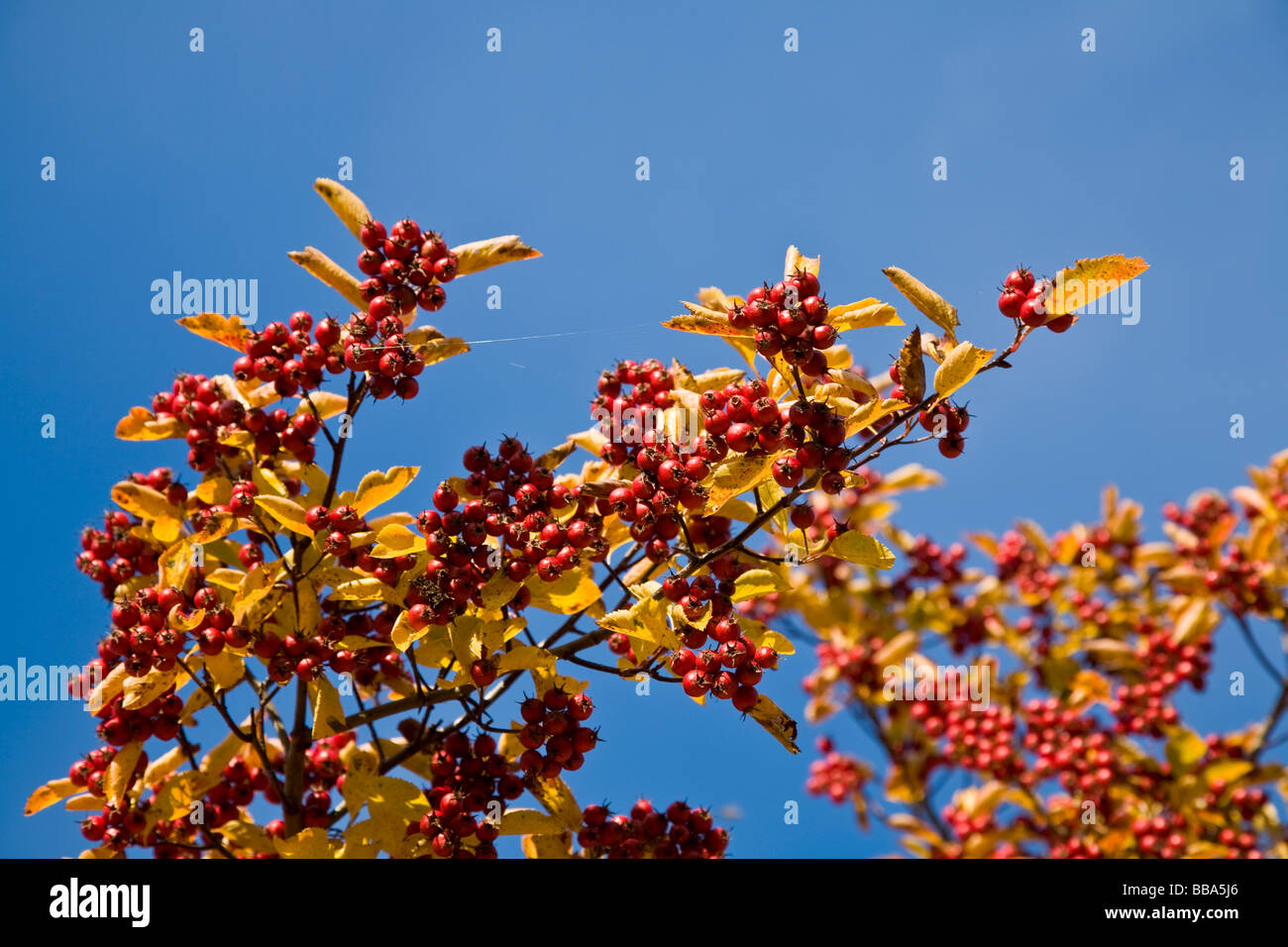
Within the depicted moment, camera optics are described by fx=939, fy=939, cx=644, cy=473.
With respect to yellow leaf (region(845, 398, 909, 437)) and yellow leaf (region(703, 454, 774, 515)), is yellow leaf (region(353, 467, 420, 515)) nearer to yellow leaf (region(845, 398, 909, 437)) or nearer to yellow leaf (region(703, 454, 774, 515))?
yellow leaf (region(703, 454, 774, 515))

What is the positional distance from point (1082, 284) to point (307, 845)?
296 centimetres

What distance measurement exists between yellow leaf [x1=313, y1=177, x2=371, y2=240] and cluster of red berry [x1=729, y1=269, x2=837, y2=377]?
1454mm

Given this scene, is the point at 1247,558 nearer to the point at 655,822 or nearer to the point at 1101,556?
the point at 1101,556

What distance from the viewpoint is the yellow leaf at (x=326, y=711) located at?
3.13m

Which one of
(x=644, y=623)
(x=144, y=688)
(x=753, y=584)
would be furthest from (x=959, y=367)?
(x=144, y=688)

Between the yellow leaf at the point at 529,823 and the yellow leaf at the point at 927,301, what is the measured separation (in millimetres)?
2136

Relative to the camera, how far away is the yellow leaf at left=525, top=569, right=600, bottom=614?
300cm

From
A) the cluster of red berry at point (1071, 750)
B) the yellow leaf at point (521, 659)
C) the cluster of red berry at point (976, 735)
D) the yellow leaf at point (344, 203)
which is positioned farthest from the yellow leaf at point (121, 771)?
the cluster of red berry at point (976, 735)

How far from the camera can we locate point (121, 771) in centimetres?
331

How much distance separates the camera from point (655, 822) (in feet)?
11.4

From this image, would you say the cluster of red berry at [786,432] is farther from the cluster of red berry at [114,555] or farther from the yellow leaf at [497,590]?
the cluster of red berry at [114,555]

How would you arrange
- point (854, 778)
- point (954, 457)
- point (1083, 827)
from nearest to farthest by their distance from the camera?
point (954, 457), point (1083, 827), point (854, 778)

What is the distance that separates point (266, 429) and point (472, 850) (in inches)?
65.5
